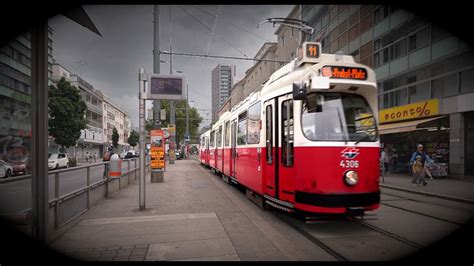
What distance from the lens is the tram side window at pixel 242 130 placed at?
9.42 meters

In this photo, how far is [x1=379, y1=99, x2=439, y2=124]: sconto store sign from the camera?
1769cm

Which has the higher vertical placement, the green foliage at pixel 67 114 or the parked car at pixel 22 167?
the green foliage at pixel 67 114

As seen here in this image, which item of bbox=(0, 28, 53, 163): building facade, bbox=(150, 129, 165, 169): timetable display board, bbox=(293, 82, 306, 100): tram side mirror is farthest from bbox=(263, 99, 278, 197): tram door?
bbox=(150, 129, 165, 169): timetable display board

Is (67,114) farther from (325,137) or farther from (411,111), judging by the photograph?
(325,137)

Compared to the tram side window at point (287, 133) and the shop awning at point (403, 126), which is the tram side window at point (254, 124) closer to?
the tram side window at point (287, 133)

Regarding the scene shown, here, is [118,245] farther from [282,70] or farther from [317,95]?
[282,70]

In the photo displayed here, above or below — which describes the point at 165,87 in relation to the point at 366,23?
below

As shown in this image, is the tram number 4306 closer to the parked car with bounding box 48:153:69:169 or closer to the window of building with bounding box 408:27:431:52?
the window of building with bounding box 408:27:431:52

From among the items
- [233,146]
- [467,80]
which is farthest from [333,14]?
[233,146]

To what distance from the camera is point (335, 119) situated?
5.77 m

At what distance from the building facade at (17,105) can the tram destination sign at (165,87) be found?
15.0 feet

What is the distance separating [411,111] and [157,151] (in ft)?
49.2

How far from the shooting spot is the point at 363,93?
20.0 feet

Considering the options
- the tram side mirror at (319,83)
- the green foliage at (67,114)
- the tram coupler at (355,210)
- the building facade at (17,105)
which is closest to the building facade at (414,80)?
the tram side mirror at (319,83)
